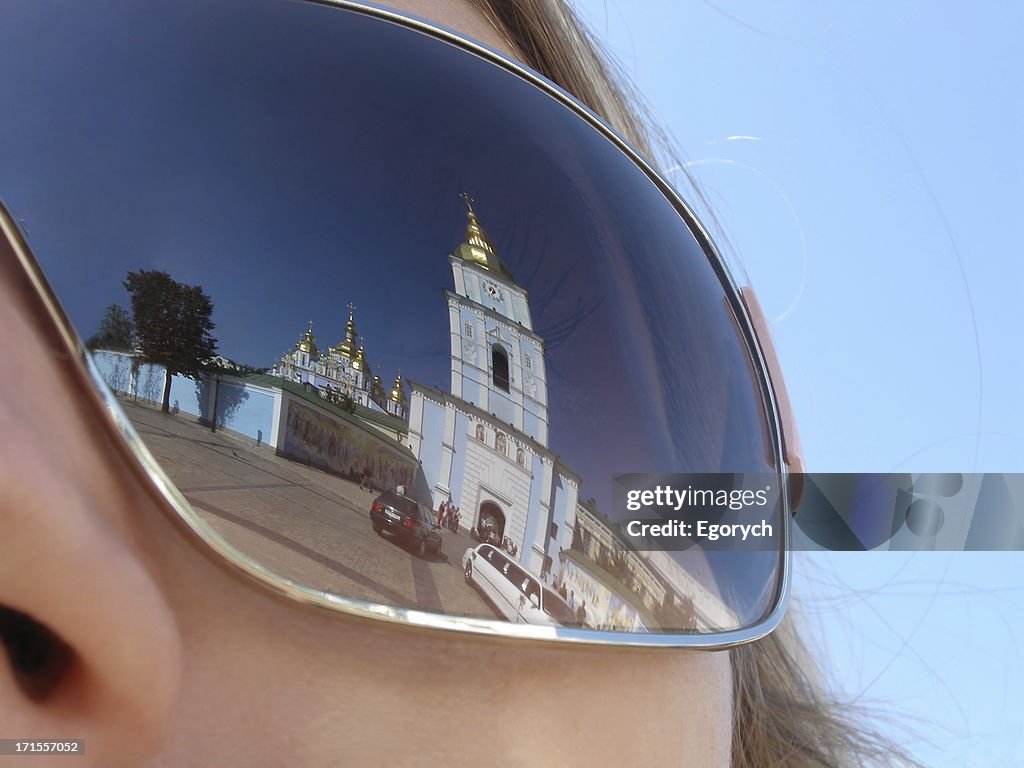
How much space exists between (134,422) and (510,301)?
225 mm

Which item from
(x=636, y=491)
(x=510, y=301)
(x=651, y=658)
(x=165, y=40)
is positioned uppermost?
(x=165, y=40)

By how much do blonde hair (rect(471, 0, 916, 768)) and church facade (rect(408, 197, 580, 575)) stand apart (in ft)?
1.62

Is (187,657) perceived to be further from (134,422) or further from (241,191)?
(241,191)

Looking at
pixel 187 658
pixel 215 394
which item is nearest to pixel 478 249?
pixel 215 394

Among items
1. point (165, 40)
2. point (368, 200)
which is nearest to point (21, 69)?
point (165, 40)

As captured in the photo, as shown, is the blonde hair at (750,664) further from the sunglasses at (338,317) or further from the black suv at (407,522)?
the black suv at (407,522)

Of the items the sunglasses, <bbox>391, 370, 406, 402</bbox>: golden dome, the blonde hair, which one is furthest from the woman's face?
the blonde hair

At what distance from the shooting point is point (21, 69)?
454 millimetres

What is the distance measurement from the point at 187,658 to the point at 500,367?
0.75 feet

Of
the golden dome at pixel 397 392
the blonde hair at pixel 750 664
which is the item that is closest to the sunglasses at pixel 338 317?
the golden dome at pixel 397 392

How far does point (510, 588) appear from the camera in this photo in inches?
18.3

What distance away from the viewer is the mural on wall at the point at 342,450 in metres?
0.45

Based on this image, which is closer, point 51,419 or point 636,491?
point 51,419

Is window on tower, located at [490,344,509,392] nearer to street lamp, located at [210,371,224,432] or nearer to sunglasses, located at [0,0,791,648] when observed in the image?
sunglasses, located at [0,0,791,648]
